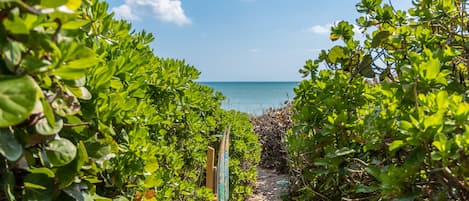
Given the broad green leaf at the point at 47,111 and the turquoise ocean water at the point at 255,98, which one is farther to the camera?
the turquoise ocean water at the point at 255,98

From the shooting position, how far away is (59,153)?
878mm

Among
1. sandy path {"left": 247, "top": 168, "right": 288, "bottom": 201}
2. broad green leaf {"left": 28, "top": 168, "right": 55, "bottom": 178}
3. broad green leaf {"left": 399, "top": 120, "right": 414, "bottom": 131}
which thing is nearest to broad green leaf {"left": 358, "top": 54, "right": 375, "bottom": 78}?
broad green leaf {"left": 399, "top": 120, "right": 414, "bottom": 131}

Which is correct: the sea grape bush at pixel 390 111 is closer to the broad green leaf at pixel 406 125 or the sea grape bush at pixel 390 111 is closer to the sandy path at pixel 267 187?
the broad green leaf at pixel 406 125

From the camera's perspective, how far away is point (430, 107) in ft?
3.63

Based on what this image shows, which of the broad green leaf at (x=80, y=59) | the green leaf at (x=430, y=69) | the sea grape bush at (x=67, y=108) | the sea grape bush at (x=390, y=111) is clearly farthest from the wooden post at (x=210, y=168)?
the broad green leaf at (x=80, y=59)

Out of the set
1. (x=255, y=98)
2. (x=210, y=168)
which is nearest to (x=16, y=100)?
(x=210, y=168)

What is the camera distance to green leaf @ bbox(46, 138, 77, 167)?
2.87ft

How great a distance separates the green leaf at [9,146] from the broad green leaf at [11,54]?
0.13 metres

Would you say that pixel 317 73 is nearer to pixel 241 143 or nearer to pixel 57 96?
pixel 57 96

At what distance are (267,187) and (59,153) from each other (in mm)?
6940

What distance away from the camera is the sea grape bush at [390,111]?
109 cm

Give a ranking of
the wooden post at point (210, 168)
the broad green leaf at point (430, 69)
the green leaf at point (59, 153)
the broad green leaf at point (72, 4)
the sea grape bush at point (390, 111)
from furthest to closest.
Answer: the wooden post at point (210, 168)
the broad green leaf at point (430, 69)
the sea grape bush at point (390, 111)
the green leaf at point (59, 153)
the broad green leaf at point (72, 4)

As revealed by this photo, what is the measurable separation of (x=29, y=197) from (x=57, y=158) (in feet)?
0.46

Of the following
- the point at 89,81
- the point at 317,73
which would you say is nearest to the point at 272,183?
the point at 317,73
